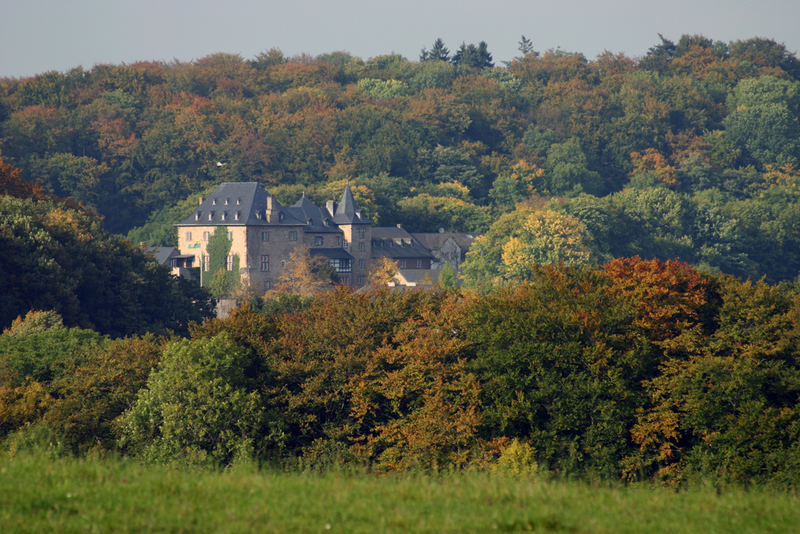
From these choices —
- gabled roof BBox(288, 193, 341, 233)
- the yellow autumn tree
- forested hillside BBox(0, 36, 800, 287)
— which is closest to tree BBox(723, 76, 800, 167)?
forested hillside BBox(0, 36, 800, 287)

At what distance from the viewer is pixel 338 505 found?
39.9 feet

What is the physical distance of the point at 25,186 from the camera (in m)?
74.5

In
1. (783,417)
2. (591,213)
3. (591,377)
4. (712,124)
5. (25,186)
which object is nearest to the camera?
(783,417)

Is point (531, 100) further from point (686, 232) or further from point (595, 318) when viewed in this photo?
point (595, 318)

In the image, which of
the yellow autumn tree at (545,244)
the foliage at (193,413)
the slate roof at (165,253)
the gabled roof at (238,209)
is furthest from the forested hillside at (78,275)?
the yellow autumn tree at (545,244)

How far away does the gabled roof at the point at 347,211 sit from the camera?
125 meters

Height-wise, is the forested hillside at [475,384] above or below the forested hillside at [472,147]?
below

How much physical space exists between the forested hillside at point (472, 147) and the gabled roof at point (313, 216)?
15.2 ft

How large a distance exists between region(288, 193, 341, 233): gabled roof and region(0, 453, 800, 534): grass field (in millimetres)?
108422

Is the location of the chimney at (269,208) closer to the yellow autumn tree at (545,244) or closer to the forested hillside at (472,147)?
the forested hillside at (472,147)

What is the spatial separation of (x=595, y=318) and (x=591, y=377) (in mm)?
2673

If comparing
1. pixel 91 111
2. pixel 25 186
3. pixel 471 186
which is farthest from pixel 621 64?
pixel 25 186

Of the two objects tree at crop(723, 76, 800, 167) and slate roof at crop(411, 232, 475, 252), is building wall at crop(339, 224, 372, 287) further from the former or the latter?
tree at crop(723, 76, 800, 167)

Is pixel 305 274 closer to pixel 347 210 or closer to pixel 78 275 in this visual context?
pixel 347 210
